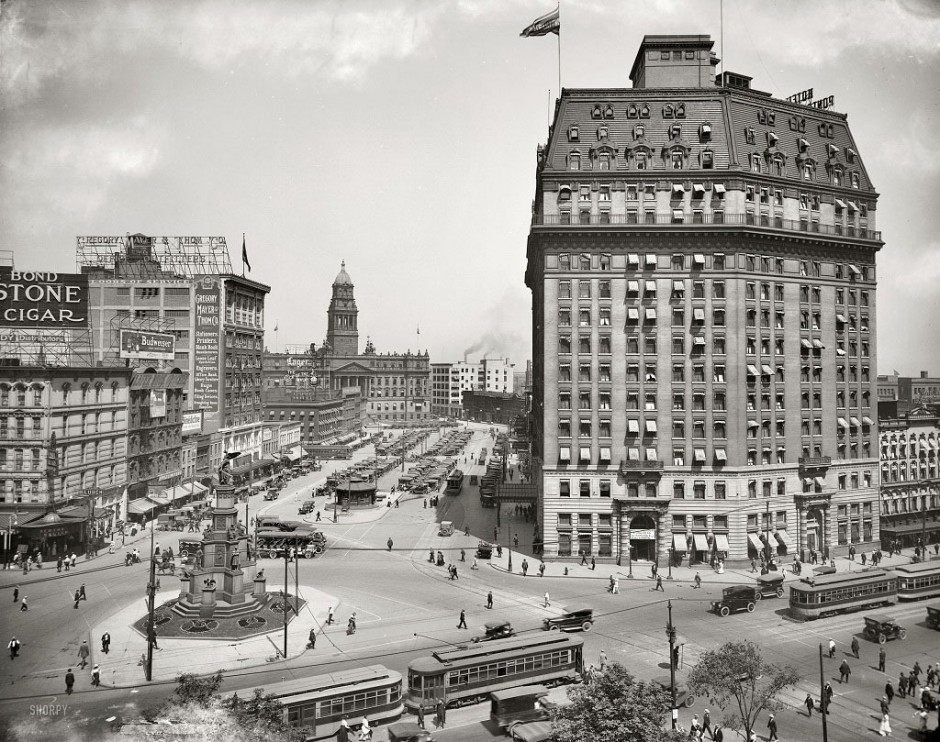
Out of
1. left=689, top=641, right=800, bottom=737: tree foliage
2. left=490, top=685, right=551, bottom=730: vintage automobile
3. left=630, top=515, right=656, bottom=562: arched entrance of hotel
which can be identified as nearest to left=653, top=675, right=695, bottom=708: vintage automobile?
left=689, top=641, right=800, bottom=737: tree foliage

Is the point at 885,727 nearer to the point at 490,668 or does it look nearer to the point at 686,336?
the point at 490,668

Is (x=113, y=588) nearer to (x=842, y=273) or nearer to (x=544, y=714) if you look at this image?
(x=544, y=714)

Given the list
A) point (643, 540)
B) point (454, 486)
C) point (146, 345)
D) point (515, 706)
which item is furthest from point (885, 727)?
point (146, 345)

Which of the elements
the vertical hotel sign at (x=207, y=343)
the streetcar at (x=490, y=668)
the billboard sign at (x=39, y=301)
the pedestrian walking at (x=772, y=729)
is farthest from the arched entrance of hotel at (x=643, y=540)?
the vertical hotel sign at (x=207, y=343)

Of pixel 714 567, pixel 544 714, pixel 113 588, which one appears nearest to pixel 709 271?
pixel 714 567

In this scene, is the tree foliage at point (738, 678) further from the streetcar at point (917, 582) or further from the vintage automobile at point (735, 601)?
the streetcar at point (917, 582)

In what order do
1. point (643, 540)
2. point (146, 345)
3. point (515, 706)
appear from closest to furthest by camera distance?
point (515, 706), point (643, 540), point (146, 345)
